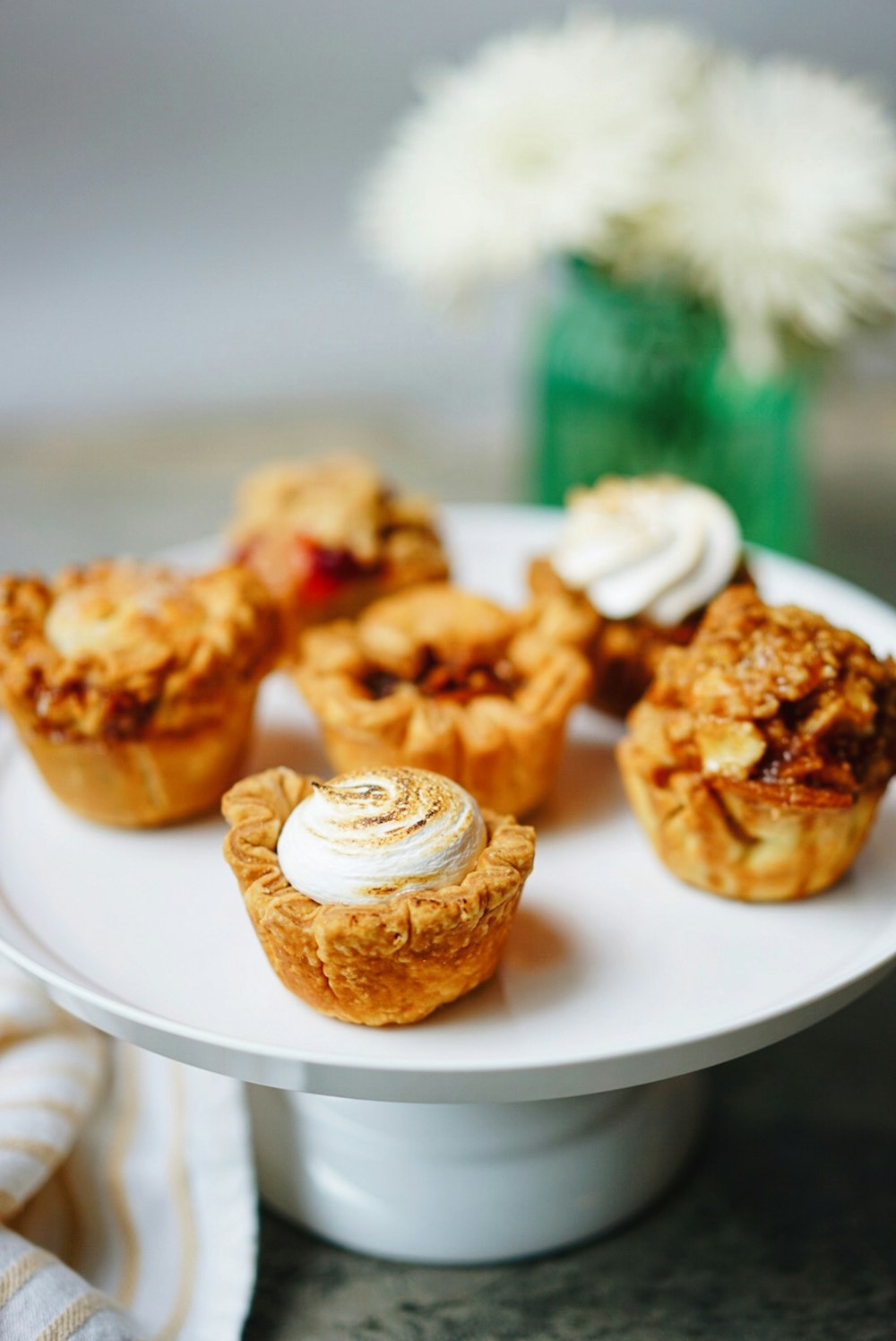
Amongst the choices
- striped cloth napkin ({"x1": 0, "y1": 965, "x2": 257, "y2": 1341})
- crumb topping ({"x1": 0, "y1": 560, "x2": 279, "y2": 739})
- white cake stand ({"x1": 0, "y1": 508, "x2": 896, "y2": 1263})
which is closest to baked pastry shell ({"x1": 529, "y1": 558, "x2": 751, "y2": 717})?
white cake stand ({"x1": 0, "y1": 508, "x2": 896, "y2": 1263})

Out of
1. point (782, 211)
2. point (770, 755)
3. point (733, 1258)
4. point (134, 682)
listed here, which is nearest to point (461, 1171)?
point (733, 1258)

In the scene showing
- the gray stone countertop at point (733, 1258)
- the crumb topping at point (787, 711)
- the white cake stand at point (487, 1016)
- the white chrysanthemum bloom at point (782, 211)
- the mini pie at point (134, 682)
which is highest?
the white chrysanthemum bloom at point (782, 211)

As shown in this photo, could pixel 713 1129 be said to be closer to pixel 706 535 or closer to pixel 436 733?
pixel 436 733

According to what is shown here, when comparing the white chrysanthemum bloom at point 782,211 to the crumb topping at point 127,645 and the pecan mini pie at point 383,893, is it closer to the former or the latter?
the crumb topping at point 127,645

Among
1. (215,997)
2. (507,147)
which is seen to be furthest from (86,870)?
(507,147)

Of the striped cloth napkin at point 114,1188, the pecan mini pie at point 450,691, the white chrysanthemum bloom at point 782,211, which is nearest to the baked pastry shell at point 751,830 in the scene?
the pecan mini pie at point 450,691
